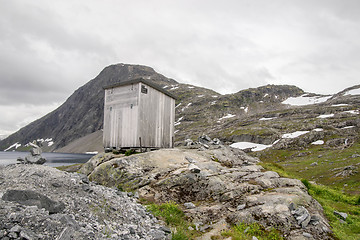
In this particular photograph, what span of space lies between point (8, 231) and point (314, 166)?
49697 millimetres

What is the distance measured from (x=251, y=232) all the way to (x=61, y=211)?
7348 millimetres

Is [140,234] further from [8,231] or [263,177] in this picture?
[263,177]

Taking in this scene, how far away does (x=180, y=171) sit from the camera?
14.8 metres

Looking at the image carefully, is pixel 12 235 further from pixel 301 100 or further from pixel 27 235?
pixel 301 100

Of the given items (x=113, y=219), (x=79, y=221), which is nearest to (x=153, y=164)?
(x=113, y=219)

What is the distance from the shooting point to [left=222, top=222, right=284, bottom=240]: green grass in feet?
28.7

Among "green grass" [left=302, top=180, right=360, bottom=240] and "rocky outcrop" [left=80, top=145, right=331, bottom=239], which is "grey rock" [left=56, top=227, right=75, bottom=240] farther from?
"green grass" [left=302, top=180, right=360, bottom=240]

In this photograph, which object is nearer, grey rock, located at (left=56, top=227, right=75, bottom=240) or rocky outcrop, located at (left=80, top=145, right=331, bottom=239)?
grey rock, located at (left=56, top=227, right=75, bottom=240)

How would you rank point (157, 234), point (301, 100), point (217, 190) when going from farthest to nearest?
point (301, 100)
point (217, 190)
point (157, 234)

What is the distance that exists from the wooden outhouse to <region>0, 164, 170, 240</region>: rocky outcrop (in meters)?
8.22

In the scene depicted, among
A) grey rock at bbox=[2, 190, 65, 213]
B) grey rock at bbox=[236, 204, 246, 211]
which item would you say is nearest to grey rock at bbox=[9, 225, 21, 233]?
grey rock at bbox=[2, 190, 65, 213]

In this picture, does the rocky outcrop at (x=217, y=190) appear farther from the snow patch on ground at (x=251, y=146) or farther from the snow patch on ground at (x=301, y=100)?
the snow patch on ground at (x=301, y=100)

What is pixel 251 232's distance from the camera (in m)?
9.20

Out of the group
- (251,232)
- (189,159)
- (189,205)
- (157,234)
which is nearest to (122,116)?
(189,159)
